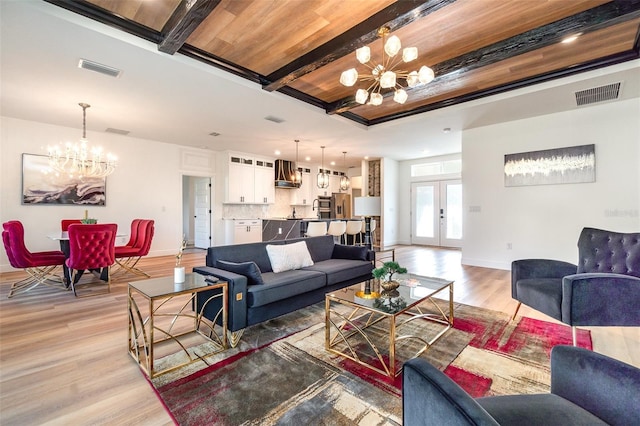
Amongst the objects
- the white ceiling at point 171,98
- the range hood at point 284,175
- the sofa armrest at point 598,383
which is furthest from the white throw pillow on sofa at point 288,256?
the range hood at point 284,175

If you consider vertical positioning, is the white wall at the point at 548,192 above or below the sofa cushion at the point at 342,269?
above

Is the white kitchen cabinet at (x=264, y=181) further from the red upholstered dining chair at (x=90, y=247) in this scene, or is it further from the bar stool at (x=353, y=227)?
the red upholstered dining chair at (x=90, y=247)

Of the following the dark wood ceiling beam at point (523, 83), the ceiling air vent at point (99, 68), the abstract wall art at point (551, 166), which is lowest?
the abstract wall art at point (551, 166)

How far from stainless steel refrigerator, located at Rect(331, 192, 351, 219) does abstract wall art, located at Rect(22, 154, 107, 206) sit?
21.6ft

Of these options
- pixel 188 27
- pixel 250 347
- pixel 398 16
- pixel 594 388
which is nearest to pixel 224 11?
pixel 188 27

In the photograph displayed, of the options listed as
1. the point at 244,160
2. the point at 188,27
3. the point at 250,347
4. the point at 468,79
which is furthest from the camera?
the point at 244,160

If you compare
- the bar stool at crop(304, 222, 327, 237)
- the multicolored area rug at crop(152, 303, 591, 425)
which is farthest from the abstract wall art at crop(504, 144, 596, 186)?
the bar stool at crop(304, 222, 327, 237)

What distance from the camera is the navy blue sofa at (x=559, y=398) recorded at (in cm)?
82

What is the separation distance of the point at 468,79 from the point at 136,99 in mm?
4713

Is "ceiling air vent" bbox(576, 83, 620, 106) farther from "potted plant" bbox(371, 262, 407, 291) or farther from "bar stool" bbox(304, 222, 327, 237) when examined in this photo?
"bar stool" bbox(304, 222, 327, 237)

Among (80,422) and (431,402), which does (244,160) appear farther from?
(431,402)

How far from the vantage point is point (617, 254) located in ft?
8.54

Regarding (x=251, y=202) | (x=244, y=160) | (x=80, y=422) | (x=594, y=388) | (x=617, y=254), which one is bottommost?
(x=80, y=422)

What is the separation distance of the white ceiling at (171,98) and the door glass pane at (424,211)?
7.33ft
